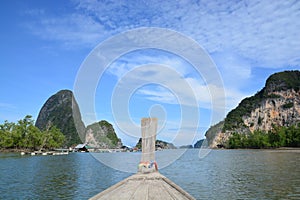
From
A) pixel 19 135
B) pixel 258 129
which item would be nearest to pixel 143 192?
pixel 19 135

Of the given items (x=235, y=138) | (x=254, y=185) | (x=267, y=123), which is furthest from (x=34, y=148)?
(x=267, y=123)

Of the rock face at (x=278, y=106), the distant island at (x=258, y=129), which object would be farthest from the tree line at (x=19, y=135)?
the rock face at (x=278, y=106)

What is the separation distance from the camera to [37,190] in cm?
2028

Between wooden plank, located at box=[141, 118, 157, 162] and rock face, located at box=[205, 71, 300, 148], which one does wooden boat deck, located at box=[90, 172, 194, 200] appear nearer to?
wooden plank, located at box=[141, 118, 157, 162]

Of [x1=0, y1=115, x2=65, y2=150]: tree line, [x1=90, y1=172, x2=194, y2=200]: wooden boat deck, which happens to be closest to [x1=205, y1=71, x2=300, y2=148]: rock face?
[x1=0, y1=115, x2=65, y2=150]: tree line

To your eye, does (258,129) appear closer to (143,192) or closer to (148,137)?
(148,137)

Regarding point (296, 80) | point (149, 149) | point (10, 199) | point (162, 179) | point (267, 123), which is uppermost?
point (296, 80)

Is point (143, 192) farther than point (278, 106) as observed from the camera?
No

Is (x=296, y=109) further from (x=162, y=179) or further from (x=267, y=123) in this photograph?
(x=162, y=179)

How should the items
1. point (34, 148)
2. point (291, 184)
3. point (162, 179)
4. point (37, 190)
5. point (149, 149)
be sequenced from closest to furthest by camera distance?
point (162, 179), point (149, 149), point (37, 190), point (291, 184), point (34, 148)

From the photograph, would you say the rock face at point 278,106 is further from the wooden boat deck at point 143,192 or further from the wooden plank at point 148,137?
the wooden boat deck at point 143,192

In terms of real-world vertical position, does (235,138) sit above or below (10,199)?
above

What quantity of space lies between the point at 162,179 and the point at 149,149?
2712 mm

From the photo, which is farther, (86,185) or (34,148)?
(34,148)
